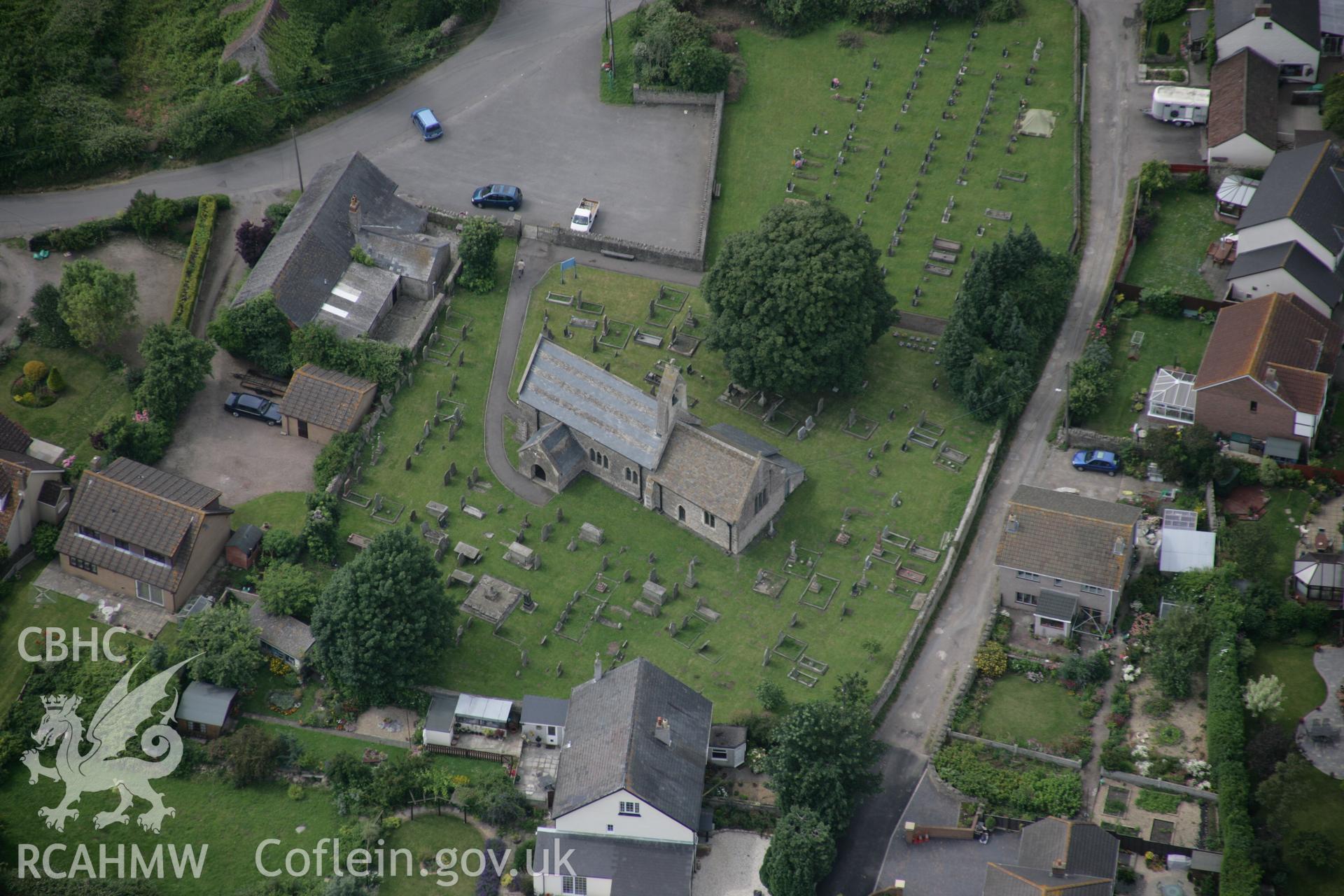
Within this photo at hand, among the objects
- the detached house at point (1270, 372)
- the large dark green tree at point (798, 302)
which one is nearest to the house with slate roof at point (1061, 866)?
the detached house at point (1270, 372)

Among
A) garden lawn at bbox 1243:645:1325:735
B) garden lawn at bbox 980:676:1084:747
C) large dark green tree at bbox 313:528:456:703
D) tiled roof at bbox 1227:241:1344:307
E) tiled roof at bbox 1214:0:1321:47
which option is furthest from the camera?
tiled roof at bbox 1214:0:1321:47

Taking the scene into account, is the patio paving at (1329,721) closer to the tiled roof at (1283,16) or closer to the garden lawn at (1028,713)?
the garden lawn at (1028,713)

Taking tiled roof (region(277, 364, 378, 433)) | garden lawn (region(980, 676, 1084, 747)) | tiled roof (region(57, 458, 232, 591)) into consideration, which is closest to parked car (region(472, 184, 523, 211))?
tiled roof (region(277, 364, 378, 433))

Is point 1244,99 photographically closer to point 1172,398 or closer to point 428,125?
point 1172,398

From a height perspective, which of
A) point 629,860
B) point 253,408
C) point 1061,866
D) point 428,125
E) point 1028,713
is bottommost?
point 1028,713

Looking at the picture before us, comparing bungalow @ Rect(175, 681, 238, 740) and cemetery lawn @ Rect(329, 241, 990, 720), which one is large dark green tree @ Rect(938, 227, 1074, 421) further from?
bungalow @ Rect(175, 681, 238, 740)

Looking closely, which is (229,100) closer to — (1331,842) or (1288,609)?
(1288,609)

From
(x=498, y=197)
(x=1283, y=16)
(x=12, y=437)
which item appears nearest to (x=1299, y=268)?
(x=1283, y=16)
